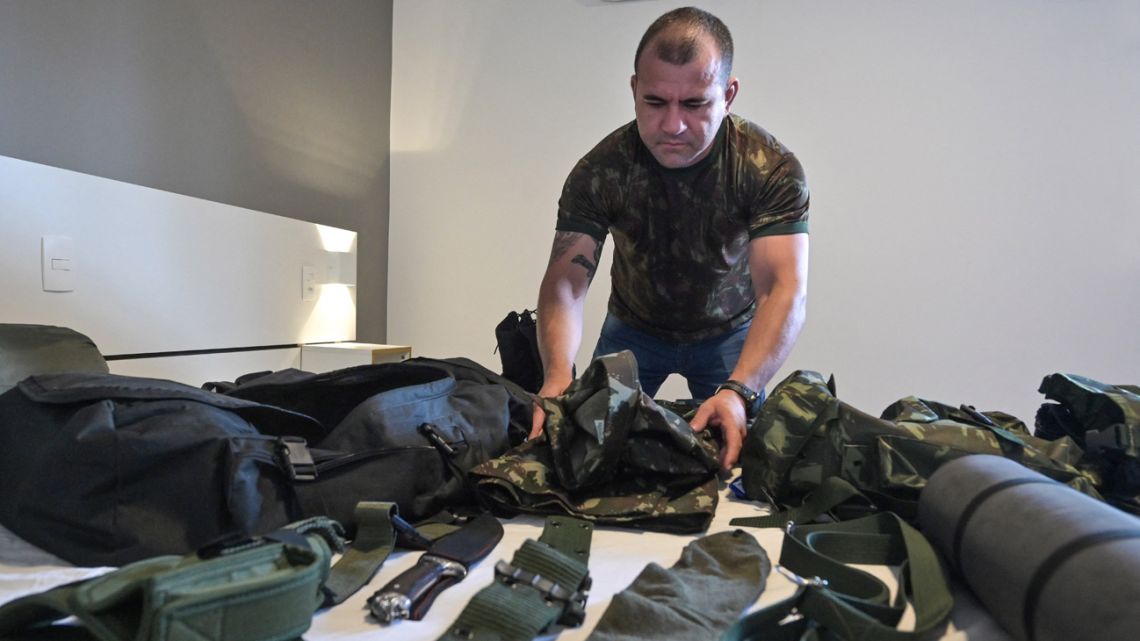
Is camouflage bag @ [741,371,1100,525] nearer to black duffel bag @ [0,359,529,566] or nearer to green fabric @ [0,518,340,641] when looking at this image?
black duffel bag @ [0,359,529,566]

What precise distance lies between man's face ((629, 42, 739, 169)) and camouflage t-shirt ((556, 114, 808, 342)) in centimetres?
9

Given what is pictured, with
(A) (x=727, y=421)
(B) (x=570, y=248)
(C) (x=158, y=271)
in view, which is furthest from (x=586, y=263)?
(C) (x=158, y=271)

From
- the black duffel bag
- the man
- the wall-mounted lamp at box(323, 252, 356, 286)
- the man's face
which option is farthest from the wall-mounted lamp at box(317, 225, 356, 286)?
the black duffel bag

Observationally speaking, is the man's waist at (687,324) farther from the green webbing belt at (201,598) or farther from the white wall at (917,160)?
the green webbing belt at (201,598)

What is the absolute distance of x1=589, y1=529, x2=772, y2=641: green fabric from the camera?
0.56 metres

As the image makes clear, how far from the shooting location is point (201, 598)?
45 cm

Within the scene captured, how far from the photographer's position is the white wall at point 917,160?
2352mm

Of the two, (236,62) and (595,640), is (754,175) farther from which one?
(236,62)

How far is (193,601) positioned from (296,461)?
30 cm

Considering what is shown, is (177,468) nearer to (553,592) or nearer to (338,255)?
(553,592)

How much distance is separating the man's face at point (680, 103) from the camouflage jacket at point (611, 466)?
2.22ft

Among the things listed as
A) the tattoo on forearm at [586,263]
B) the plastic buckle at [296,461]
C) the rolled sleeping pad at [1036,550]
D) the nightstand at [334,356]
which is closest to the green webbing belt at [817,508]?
the rolled sleeping pad at [1036,550]

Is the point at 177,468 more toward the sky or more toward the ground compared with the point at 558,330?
more toward the ground

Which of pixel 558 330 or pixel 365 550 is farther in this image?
pixel 558 330
